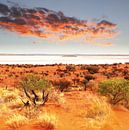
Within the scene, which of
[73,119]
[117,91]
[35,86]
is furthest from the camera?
[35,86]

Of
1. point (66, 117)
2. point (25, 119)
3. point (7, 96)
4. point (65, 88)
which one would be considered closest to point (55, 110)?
point (66, 117)

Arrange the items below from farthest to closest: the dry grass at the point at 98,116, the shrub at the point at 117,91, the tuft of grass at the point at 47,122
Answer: the shrub at the point at 117,91
the dry grass at the point at 98,116
the tuft of grass at the point at 47,122

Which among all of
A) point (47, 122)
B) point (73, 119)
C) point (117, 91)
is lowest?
point (73, 119)

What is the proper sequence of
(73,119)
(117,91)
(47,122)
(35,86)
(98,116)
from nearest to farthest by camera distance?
(47,122)
(98,116)
(73,119)
(117,91)
(35,86)

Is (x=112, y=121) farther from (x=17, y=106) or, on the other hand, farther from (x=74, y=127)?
(x=17, y=106)

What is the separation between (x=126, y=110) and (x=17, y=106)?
521cm

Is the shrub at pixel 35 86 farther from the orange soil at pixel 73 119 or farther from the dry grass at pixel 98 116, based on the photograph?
the dry grass at pixel 98 116

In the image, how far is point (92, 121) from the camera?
10750 mm

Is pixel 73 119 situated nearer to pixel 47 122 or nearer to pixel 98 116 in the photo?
pixel 98 116

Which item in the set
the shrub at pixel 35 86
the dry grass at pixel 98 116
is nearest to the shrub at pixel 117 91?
the dry grass at pixel 98 116

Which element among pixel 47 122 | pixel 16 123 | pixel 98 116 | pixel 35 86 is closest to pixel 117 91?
pixel 98 116

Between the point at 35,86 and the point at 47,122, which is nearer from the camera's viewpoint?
the point at 47,122

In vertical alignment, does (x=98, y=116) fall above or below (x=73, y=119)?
above

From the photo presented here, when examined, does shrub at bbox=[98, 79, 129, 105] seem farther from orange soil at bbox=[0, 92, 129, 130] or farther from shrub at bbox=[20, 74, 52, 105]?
shrub at bbox=[20, 74, 52, 105]
